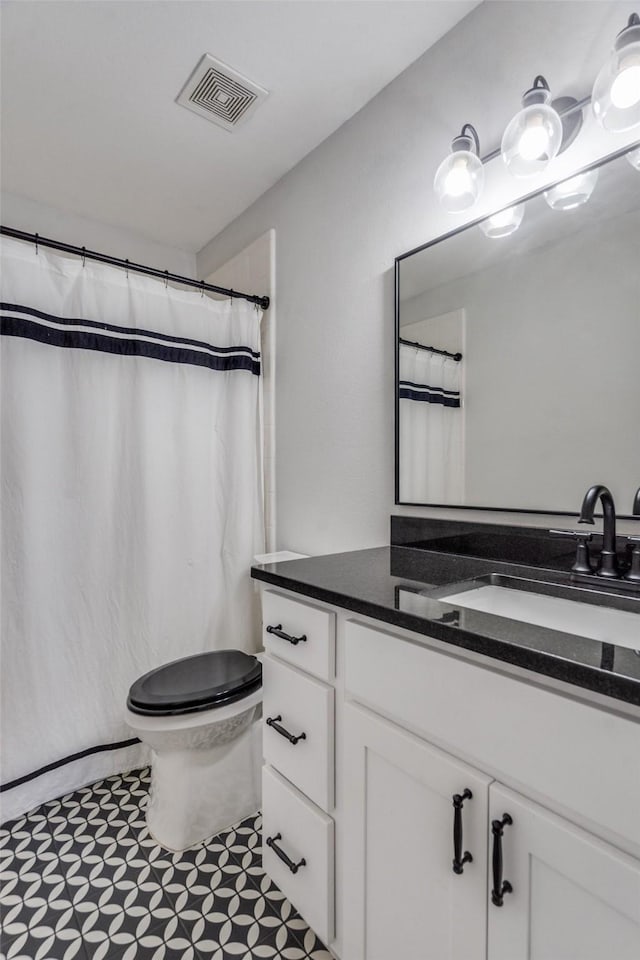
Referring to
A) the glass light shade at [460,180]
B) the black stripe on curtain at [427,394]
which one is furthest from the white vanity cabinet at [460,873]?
the glass light shade at [460,180]

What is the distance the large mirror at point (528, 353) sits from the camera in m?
0.99

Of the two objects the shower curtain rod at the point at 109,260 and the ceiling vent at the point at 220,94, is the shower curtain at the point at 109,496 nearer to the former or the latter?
the shower curtain rod at the point at 109,260

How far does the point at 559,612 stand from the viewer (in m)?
0.92

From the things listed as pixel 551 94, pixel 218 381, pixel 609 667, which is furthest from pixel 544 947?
pixel 218 381

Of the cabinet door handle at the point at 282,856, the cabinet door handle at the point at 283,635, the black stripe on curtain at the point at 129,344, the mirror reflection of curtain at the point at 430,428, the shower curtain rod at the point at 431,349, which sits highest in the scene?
the black stripe on curtain at the point at 129,344

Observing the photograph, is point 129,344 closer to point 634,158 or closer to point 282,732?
point 282,732

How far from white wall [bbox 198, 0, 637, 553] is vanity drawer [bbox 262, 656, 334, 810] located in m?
0.60

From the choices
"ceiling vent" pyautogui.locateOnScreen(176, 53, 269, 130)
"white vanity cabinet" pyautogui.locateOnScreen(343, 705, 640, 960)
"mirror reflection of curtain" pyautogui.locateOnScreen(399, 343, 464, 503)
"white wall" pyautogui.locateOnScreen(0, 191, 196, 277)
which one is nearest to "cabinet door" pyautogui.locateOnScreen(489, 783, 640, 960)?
"white vanity cabinet" pyautogui.locateOnScreen(343, 705, 640, 960)

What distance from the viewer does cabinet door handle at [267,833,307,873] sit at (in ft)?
3.43

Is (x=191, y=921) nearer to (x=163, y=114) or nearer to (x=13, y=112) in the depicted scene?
(x=163, y=114)

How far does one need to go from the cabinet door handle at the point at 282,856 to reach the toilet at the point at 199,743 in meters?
0.33

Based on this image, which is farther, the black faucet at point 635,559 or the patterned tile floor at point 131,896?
the patterned tile floor at point 131,896

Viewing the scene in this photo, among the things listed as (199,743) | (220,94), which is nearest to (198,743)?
(199,743)

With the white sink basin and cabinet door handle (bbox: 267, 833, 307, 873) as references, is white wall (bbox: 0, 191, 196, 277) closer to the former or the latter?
the white sink basin
